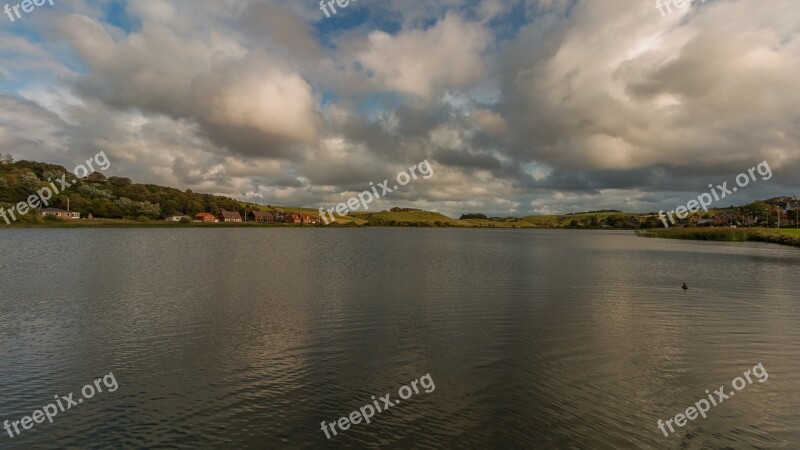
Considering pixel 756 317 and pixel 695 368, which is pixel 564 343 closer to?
pixel 695 368

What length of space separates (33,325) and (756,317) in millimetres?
46793

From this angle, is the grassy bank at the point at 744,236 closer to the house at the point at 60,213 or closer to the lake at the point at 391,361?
the lake at the point at 391,361

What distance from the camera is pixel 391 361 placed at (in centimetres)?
1989

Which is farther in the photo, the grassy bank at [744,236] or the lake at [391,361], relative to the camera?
the grassy bank at [744,236]

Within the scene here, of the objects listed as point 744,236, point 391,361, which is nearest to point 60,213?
point 391,361

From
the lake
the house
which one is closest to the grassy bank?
the lake

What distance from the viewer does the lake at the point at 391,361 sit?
13586mm

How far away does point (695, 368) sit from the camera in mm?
19594

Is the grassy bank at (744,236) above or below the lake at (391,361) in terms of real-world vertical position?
above

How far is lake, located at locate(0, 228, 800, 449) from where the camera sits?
1359 cm

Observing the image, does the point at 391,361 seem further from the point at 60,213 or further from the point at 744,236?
the point at 60,213

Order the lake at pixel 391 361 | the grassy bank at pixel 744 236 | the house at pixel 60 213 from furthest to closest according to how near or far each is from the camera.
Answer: the house at pixel 60 213 → the grassy bank at pixel 744 236 → the lake at pixel 391 361

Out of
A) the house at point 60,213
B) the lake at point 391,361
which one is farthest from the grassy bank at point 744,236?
the house at point 60,213

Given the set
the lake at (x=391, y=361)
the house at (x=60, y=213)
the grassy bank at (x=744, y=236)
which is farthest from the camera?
the house at (x=60, y=213)
